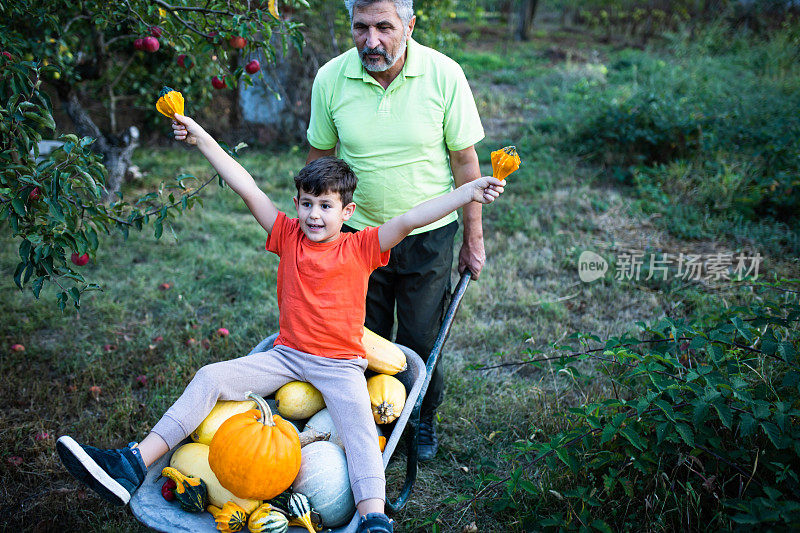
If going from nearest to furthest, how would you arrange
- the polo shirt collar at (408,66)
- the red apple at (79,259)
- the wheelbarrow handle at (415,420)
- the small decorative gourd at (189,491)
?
the small decorative gourd at (189,491) → the wheelbarrow handle at (415,420) → the polo shirt collar at (408,66) → the red apple at (79,259)

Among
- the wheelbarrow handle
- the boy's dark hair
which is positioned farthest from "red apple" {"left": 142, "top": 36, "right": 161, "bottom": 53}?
the wheelbarrow handle

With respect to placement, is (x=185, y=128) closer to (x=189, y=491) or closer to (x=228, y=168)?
(x=228, y=168)

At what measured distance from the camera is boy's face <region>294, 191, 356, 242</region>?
2.38m

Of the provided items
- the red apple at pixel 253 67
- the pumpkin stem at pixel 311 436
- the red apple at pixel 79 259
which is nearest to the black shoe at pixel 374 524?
the pumpkin stem at pixel 311 436

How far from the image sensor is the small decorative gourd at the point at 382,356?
2533 millimetres

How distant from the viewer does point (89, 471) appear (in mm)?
1830

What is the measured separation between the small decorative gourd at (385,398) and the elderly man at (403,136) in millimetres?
521

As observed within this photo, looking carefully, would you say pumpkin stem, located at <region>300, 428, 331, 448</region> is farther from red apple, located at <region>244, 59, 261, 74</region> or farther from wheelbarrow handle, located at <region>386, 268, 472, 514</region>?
red apple, located at <region>244, 59, 261, 74</region>

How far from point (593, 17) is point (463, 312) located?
54.8 feet

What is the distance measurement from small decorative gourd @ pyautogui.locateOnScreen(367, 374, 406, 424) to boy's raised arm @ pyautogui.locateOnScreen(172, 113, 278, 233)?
82 cm

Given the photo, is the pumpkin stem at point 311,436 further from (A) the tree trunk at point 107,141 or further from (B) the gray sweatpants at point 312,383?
(A) the tree trunk at point 107,141

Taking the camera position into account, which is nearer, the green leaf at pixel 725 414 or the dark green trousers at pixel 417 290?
the green leaf at pixel 725 414

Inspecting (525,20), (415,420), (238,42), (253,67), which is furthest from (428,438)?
(525,20)

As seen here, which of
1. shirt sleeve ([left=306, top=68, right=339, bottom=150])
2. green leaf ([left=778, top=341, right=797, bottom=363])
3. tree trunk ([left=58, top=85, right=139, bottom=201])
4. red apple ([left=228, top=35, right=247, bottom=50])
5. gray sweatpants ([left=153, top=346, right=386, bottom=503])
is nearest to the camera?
gray sweatpants ([left=153, top=346, right=386, bottom=503])
